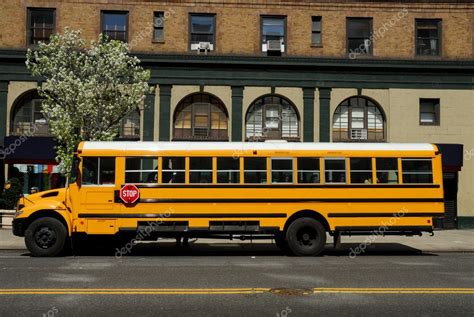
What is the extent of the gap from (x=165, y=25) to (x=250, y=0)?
4091 mm

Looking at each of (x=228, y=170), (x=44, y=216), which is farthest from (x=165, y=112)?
(x=44, y=216)

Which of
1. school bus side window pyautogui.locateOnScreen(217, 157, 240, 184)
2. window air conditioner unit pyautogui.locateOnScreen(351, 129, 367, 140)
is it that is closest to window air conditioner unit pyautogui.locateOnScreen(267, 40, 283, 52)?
window air conditioner unit pyautogui.locateOnScreen(351, 129, 367, 140)

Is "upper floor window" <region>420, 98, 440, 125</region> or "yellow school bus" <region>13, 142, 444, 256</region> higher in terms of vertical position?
"upper floor window" <region>420, 98, 440, 125</region>

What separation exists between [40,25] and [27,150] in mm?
5796

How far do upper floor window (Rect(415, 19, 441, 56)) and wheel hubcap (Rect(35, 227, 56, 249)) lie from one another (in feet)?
61.5

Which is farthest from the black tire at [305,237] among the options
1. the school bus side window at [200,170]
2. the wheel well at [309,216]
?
the school bus side window at [200,170]

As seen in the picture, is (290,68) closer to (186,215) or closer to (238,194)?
(238,194)

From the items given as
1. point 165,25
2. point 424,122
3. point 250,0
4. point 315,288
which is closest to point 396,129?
point 424,122

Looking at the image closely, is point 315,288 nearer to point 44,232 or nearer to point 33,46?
point 44,232

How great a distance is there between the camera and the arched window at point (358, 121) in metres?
25.0

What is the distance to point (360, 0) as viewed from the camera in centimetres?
2480

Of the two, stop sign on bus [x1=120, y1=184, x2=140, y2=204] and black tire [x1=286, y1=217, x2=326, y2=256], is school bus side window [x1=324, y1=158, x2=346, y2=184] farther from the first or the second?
stop sign on bus [x1=120, y1=184, x2=140, y2=204]

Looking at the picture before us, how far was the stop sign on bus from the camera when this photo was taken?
14.1m

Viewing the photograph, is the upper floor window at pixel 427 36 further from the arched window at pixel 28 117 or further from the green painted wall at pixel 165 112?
the arched window at pixel 28 117
